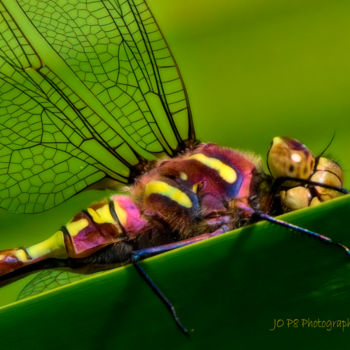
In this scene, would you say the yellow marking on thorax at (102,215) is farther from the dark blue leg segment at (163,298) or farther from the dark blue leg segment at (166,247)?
the dark blue leg segment at (163,298)

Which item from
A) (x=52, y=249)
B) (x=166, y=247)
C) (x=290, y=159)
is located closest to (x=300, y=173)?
(x=290, y=159)

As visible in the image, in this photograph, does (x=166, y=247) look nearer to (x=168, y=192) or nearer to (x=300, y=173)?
(x=168, y=192)

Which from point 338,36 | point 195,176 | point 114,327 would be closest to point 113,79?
point 195,176

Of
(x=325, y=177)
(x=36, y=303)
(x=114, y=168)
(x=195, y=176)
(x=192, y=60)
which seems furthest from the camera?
(x=192, y=60)

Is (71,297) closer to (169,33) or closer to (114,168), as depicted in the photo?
(114,168)

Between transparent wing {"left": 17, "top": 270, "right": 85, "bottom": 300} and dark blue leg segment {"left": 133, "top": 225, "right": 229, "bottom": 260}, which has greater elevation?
dark blue leg segment {"left": 133, "top": 225, "right": 229, "bottom": 260}

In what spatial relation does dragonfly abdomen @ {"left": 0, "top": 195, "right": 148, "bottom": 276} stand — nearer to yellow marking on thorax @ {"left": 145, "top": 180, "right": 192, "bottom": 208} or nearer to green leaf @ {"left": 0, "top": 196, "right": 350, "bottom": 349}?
yellow marking on thorax @ {"left": 145, "top": 180, "right": 192, "bottom": 208}

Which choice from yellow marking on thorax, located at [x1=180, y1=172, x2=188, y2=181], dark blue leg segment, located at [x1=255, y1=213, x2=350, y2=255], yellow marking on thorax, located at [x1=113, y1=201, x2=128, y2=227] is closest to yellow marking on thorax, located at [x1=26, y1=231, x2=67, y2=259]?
yellow marking on thorax, located at [x1=113, y1=201, x2=128, y2=227]
